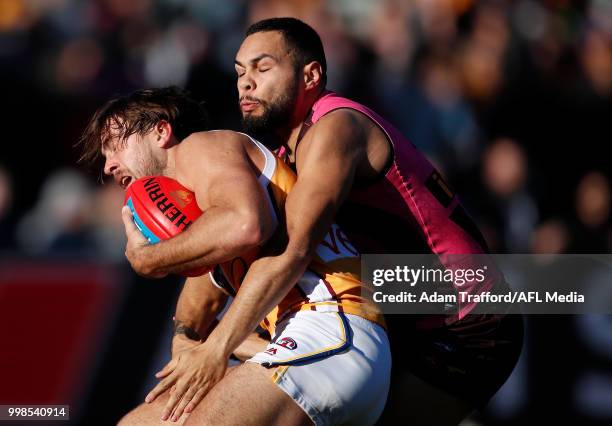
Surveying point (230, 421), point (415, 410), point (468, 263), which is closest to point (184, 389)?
point (230, 421)

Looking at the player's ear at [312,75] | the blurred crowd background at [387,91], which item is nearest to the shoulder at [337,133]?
the player's ear at [312,75]

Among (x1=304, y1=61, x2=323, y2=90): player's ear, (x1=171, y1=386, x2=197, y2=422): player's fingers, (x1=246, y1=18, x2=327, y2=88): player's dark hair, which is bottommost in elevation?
(x1=171, y1=386, x2=197, y2=422): player's fingers

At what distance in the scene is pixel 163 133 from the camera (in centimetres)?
512

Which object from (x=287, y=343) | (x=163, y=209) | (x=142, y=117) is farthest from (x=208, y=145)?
(x=287, y=343)

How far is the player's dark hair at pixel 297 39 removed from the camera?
5.20 metres

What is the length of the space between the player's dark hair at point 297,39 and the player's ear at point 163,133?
2.18 feet

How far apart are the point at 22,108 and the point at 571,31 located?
634 cm

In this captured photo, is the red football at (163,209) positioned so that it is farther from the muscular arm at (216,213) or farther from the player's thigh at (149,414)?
the player's thigh at (149,414)

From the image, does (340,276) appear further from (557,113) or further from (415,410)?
(557,113)

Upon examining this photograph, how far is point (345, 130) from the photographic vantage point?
15.3 feet

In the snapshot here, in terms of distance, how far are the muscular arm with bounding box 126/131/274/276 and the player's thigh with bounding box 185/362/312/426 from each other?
1.78 feet

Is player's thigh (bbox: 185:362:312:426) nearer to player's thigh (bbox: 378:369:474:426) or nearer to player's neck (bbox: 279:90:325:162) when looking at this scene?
player's thigh (bbox: 378:369:474:426)

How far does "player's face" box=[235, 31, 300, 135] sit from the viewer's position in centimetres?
509

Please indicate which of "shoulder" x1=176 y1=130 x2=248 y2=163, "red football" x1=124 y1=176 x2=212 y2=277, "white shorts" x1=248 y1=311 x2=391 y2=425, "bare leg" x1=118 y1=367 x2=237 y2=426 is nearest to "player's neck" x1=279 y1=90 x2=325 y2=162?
"shoulder" x1=176 y1=130 x2=248 y2=163
